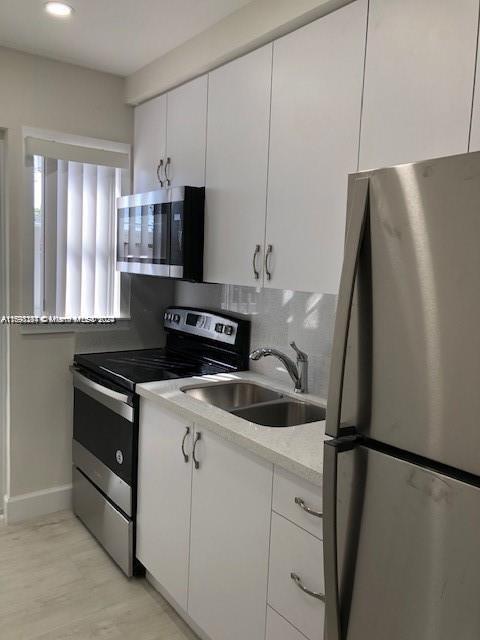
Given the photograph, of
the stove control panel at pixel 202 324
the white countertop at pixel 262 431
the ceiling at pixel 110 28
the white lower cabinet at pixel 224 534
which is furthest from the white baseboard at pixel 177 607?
the ceiling at pixel 110 28

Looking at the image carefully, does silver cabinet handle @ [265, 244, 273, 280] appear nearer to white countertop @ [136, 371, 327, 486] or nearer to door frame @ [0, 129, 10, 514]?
white countertop @ [136, 371, 327, 486]

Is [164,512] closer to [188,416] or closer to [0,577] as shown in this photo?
[188,416]

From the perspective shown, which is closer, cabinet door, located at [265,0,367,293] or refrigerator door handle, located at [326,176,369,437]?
refrigerator door handle, located at [326,176,369,437]

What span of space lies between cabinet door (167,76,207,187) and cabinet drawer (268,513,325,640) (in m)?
1.56

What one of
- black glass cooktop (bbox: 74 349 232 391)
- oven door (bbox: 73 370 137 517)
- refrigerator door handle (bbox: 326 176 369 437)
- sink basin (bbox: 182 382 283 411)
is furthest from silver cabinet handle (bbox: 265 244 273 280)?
refrigerator door handle (bbox: 326 176 369 437)

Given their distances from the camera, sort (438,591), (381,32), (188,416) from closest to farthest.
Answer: (438,591), (381,32), (188,416)

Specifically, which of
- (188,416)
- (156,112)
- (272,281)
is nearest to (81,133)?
(156,112)

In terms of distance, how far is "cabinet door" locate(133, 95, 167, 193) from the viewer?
111 inches

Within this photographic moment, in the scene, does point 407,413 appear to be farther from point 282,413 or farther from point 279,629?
point 282,413

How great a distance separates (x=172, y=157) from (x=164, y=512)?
5.45ft

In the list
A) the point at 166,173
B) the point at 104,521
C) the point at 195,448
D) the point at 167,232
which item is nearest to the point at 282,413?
the point at 195,448

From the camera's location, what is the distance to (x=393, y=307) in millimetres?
1094

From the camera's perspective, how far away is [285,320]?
8.25ft

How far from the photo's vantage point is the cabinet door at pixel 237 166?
2.15 m
